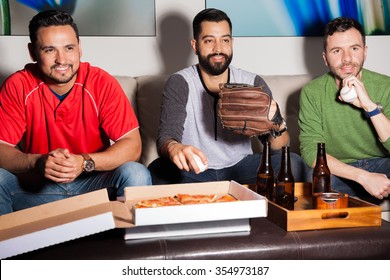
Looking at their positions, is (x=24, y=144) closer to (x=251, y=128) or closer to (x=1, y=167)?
(x=1, y=167)

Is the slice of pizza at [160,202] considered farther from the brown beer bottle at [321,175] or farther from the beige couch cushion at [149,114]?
the beige couch cushion at [149,114]

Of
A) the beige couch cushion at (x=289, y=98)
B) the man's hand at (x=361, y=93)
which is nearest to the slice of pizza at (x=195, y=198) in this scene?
the man's hand at (x=361, y=93)

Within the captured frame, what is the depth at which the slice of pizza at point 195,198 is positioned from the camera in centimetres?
165

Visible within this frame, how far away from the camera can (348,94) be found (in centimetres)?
230

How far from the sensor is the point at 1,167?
2148mm

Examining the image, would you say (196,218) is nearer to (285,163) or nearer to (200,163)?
(200,163)

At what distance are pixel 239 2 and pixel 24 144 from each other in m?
1.57

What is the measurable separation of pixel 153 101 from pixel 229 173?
0.64m

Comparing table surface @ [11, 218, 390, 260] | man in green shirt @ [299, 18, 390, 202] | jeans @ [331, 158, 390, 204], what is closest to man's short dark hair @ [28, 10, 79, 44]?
table surface @ [11, 218, 390, 260]

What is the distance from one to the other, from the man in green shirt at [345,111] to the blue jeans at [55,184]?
0.81m

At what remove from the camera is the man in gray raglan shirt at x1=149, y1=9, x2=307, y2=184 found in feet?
7.87

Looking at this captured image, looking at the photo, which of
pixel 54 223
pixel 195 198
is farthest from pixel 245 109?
pixel 54 223

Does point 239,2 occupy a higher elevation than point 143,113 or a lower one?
higher
